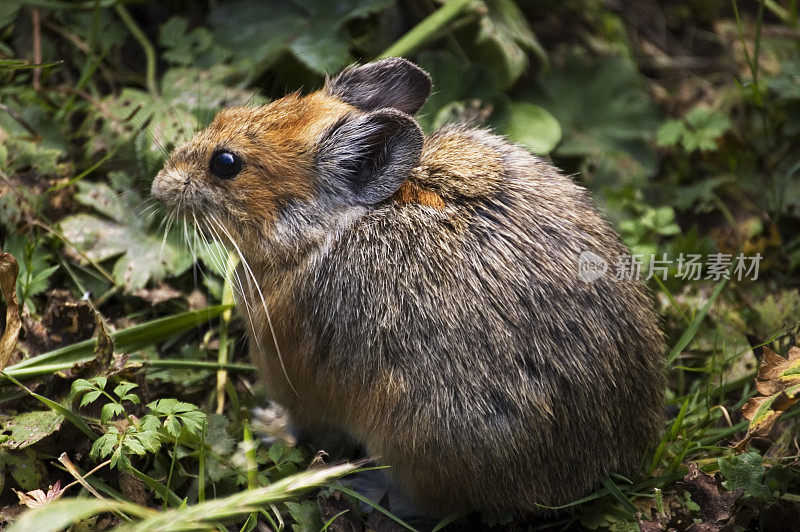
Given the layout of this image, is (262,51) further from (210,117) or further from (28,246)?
(28,246)

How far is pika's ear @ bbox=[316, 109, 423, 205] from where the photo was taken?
367 cm

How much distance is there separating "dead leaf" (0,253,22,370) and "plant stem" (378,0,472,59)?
106 inches

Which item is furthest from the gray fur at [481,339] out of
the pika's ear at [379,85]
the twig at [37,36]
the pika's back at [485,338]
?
the twig at [37,36]

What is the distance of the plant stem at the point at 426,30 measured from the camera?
545 cm

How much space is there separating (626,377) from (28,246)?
3.15 meters

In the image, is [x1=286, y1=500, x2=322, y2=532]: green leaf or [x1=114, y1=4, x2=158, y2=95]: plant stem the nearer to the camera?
[x1=286, y1=500, x2=322, y2=532]: green leaf

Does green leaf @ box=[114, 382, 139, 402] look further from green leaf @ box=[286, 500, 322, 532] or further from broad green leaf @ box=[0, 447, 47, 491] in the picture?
green leaf @ box=[286, 500, 322, 532]

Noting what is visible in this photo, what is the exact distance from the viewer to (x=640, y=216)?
220 inches

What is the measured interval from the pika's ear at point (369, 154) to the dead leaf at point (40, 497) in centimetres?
179

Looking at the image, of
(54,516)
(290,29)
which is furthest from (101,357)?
(290,29)

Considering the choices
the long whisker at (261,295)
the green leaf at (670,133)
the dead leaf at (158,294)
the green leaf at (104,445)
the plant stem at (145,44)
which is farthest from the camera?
the green leaf at (670,133)

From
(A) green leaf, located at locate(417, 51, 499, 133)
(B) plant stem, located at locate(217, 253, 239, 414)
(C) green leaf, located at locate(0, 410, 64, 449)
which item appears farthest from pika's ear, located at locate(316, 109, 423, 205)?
(A) green leaf, located at locate(417, 51, 499, 133)

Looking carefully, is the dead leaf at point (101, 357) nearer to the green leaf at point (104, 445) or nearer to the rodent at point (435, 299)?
the green leaf at point (104, 445)

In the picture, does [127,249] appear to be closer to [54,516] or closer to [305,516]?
[305,516]
